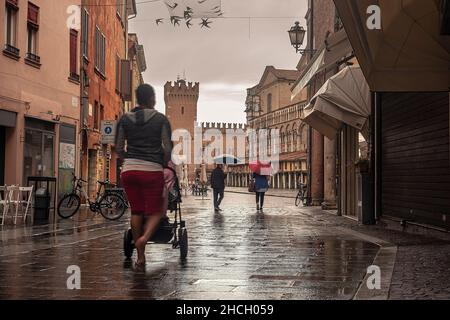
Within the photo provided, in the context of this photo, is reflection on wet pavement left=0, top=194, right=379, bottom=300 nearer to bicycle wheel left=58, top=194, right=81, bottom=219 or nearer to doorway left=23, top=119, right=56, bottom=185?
bicycle wheel left=58, top=194, right=81, bottom=219

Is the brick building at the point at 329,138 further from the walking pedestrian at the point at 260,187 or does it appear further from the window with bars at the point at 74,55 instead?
the window with bars at the point at 74,55

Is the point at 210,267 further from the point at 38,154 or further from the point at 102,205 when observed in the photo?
the point at 38,154

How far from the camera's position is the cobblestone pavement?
5.63 metres

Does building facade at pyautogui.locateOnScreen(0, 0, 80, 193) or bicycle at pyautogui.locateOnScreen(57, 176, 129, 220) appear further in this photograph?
building facade at pyautogui.locateOnScreen(0, 0, 80, 193)

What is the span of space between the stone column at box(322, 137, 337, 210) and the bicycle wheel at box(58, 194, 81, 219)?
9.55m

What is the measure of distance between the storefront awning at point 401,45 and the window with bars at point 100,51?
19.7m

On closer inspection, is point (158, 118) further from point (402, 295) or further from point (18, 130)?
point (18, 130)

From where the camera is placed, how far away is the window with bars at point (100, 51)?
29.1 metres

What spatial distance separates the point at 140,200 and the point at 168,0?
8431mm

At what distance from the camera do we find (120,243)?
10273 millimetres

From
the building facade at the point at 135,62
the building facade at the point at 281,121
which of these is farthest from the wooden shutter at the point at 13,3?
the building facade at the point at 281,121

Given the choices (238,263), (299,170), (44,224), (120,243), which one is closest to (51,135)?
(44,224)

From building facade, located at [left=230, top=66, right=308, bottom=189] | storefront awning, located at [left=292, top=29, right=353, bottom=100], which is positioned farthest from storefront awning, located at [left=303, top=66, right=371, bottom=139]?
building facade, located at [left=230, top=66, right=308, bottom=189]
